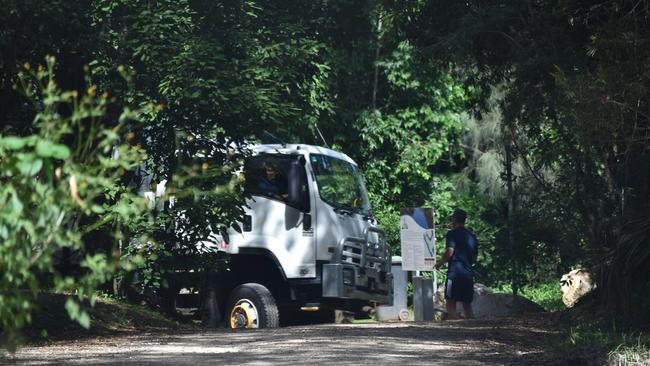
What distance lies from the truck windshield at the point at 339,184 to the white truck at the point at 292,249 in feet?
0.07

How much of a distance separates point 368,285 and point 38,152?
15394mm

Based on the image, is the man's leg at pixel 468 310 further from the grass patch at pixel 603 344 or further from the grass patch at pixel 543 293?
the grass patch at pixel 543 293

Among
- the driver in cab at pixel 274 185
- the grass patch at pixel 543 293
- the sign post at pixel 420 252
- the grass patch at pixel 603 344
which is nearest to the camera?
the grass patch at pixel 603 344

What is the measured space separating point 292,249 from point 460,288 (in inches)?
104

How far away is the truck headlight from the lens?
1866 cm

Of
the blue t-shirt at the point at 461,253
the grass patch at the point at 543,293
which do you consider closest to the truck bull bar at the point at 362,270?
the blue t-shirt at the point at 461,253

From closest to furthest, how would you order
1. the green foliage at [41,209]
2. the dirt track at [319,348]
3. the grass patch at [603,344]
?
the green foliage at [41,209] → the grass patch at [603,344] → the dirt track at [319,348]

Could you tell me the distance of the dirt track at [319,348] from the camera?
10.3m

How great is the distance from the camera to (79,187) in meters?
4.31

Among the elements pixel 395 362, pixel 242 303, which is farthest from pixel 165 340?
pixel 242 303

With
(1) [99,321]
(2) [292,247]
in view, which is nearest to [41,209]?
(1) [99,321]

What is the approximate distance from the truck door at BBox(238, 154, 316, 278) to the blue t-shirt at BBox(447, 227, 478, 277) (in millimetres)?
2117

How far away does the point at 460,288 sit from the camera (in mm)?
18516

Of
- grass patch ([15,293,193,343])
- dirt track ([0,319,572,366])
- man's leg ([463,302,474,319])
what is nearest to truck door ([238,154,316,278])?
grass patch ([15,293,193,343])
